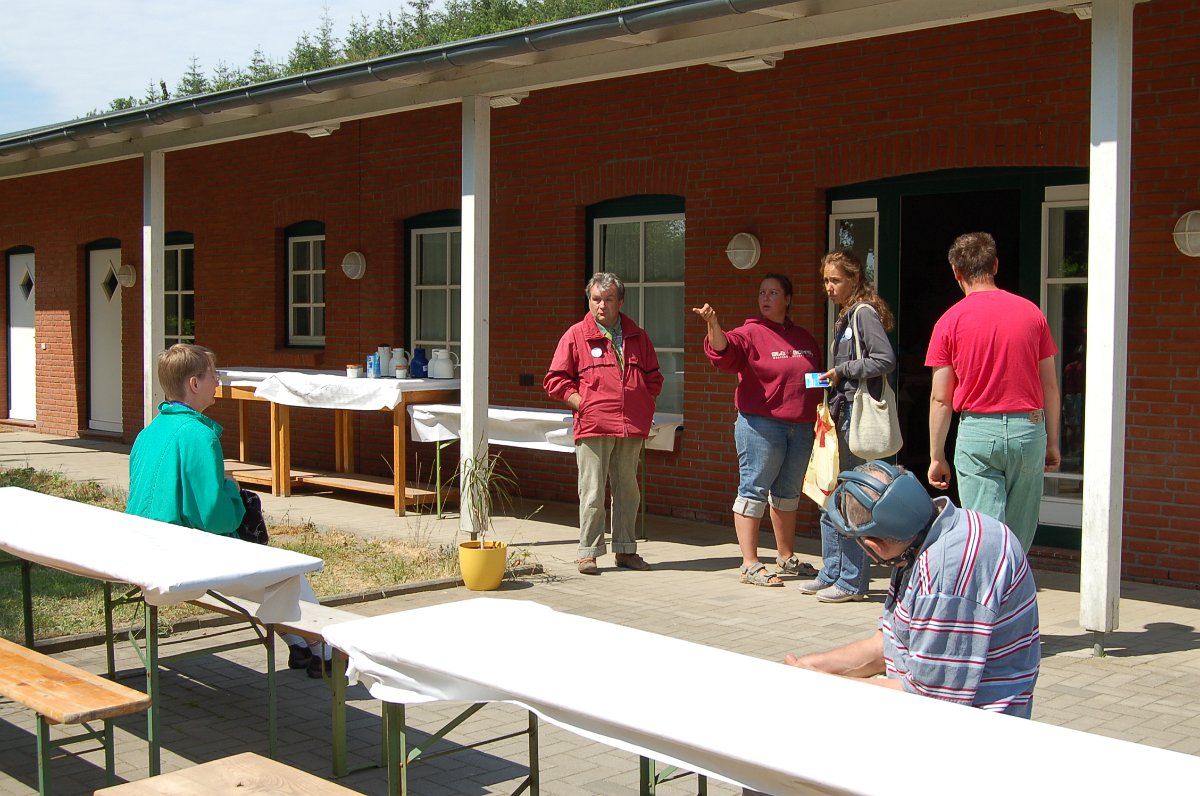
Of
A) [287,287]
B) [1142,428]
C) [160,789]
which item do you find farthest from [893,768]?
[287,287]

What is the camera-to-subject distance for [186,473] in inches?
205

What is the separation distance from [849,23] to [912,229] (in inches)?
93.5

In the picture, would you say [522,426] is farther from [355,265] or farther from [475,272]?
[355,265]

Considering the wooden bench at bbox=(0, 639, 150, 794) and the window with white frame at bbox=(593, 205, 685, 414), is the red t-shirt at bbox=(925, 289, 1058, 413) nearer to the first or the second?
the wooden bench at bbox=(0, 639, 150, 794)

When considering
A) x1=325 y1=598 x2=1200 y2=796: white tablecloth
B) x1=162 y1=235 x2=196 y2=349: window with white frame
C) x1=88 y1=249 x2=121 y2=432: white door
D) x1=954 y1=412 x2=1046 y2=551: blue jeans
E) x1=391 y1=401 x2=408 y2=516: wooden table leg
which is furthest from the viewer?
Answer: x1=88 y1=249 x2=121 y2=432: white door

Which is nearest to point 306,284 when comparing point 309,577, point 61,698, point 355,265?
point 355,265

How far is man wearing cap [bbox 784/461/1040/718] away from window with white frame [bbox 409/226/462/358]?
911 cm

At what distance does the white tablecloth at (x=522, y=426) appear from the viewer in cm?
959

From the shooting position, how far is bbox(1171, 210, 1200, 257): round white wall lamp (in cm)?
723

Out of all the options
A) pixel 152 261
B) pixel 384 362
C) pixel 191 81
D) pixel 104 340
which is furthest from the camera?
pixel 191 81

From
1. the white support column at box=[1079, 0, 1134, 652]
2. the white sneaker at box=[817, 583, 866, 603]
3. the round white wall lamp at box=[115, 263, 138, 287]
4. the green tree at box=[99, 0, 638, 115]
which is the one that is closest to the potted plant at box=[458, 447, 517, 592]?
the white sneaker at box=[817, 583, 866, 603]

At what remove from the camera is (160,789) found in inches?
129

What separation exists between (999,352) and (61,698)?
13.5 ft

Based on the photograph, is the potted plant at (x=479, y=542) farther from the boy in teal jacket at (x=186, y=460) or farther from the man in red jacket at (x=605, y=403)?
the boy in teal jacket at (x=186, y=460)
